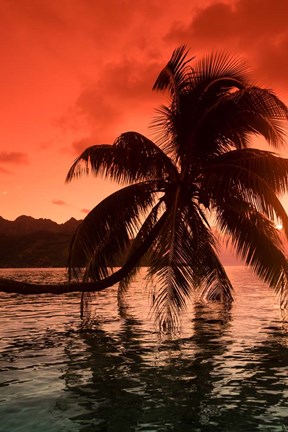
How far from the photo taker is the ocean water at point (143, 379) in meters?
9.16

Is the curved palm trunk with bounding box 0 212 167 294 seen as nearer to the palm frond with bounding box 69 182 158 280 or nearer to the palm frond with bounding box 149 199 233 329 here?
the palm frond with bounding box 149 199 233 329

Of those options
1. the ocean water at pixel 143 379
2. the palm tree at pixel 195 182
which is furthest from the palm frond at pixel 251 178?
the ocean water at pixel 143 379

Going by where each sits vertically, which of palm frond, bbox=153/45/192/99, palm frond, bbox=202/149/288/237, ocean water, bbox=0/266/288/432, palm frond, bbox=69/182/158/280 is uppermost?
palm frond, bbox=153/45/192/99

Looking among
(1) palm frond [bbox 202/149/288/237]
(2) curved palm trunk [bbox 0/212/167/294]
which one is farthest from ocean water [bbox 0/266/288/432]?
(1) palm frond [bbox 202/149/288/237]

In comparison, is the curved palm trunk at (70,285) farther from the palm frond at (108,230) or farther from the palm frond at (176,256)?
the palm frond at (108,230)

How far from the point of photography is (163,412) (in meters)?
9.60

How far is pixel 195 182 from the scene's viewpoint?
1580 cm

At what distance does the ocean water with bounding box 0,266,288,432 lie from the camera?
9164 mm

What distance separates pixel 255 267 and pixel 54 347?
7.53m

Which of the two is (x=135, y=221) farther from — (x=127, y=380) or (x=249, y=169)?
(x=127, y=380)

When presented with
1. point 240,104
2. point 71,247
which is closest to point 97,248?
point 71,247

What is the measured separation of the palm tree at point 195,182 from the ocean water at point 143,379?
7.42 ft

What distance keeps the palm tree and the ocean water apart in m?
2.26

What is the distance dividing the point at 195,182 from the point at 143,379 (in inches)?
256
